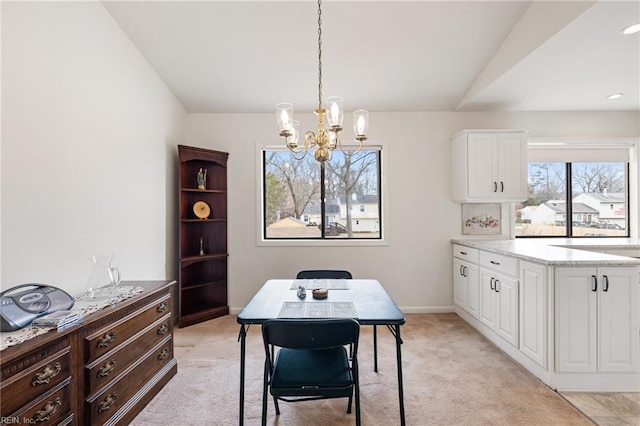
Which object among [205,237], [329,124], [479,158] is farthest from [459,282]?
[205,237]

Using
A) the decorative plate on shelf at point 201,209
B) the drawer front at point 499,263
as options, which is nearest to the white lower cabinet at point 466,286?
the drawer front at point 499,263

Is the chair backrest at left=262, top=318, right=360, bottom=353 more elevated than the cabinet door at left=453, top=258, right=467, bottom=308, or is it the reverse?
the chair backrest at left=262, top=318, right=360, bottom=353

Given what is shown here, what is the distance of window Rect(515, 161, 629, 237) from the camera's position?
4.21 metres

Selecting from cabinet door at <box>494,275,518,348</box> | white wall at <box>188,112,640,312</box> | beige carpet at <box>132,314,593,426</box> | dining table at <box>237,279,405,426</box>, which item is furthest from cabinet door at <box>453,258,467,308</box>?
dining table at <box>237,279,405,426</box>

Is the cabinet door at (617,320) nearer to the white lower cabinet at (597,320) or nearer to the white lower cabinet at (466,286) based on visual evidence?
the white lower cabinet at (597,320)

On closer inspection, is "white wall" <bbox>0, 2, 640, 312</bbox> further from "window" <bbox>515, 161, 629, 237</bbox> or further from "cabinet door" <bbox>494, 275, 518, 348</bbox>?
"cabinet door" <bbox>494, 275, 518, 348</bbox>

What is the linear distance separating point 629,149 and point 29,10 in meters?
6.19

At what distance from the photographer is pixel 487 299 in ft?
10.5

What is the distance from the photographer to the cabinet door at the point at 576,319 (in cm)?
230

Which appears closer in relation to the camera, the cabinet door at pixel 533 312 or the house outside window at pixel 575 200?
the cabinet door at pixel 533 312

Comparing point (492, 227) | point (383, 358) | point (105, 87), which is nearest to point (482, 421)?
point (383, 358)

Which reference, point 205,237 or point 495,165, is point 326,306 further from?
point 495,165

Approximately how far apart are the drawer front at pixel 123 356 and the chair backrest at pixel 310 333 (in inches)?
39.5

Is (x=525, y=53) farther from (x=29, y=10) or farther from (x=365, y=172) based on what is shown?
(x=29, y=10)
